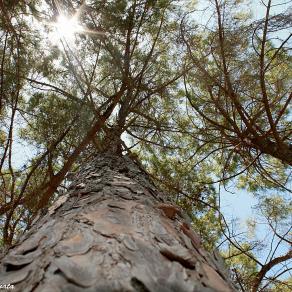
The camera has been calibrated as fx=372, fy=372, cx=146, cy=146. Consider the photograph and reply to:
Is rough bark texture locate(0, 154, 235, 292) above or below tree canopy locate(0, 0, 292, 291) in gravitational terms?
below

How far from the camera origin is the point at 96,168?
2.54 metres

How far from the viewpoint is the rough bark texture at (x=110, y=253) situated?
820 mm

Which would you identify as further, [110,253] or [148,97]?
[148,97]

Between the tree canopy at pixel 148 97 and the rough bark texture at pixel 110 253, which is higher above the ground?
the tree canopy at pixel 148 97

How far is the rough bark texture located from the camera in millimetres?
820

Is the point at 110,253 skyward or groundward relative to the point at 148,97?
groundward

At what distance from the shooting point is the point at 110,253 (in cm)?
96

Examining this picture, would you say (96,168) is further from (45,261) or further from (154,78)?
(154,78)

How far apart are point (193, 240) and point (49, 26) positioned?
12.7 feet

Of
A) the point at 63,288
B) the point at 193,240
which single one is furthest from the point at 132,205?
the point at 63,288

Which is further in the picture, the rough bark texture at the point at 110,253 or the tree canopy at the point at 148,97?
the tree canopy at the point at 148,97

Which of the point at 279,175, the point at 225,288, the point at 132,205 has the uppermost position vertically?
the point at 279,175

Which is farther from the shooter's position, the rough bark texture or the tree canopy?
the tree canopy

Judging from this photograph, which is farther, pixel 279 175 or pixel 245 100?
pixel 279 175
